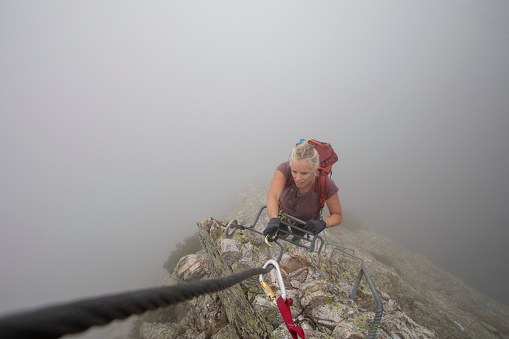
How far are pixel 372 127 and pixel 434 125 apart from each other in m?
47.8

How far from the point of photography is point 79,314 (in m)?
0.74

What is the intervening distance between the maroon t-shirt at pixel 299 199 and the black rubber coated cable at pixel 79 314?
4438mm

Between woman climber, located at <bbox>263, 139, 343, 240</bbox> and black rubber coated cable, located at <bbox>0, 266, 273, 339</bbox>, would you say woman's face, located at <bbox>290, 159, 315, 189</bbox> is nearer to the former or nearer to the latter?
woman climber, located at <bbox>263, 139, 343, 240</bbox>

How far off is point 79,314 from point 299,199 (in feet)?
17.2

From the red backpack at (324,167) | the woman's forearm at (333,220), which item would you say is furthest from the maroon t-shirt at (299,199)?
the woman's forearm at (333,220)

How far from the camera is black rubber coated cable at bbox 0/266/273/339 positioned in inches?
21.8

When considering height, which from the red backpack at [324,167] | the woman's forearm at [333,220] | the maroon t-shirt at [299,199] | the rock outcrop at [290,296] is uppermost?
the red backpack at [324,167]

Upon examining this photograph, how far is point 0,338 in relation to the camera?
49 cm

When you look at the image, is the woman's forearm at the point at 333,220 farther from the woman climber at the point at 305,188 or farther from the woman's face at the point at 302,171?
the woman's face at the point at 302,171

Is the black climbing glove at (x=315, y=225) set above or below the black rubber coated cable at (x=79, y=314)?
below

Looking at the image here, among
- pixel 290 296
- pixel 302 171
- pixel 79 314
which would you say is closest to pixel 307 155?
pixel 302 171

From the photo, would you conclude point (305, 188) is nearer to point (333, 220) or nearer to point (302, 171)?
point (302, 171)

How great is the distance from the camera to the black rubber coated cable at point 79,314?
554 millimetres

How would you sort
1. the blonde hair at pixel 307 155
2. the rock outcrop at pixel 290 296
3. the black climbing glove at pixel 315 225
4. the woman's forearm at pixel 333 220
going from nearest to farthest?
1. the rock outcrop at pixel 290 296
2. the blonde hair at pixel 307 155
3. the black climbing glove at pixel 315 225
4. the woman's forearm at pixel 333 220
